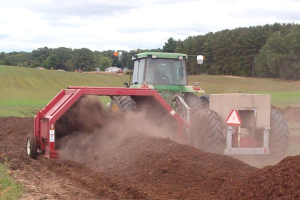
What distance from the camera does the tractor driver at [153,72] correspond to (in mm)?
10344

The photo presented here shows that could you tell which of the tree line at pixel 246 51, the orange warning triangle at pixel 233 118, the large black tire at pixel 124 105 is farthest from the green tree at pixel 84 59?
the orange warning triangle at pixel 233 118

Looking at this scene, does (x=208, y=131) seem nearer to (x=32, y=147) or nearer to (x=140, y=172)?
(x=140, y=172)

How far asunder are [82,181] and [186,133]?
344cm

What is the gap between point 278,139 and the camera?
27.8 feet

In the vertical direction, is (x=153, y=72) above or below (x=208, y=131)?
above

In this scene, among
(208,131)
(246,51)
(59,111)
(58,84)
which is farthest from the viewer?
(246,51)

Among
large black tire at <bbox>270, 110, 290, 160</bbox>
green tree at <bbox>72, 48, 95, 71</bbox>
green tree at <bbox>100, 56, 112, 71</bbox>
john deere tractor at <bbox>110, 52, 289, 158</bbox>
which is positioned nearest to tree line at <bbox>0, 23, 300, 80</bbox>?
green tree at <bbox>72, 48, 95, 71</bbox>

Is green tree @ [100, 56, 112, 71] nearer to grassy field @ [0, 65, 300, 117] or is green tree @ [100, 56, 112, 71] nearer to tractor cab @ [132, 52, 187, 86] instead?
grassy field @ [0, 65, 300, 117]

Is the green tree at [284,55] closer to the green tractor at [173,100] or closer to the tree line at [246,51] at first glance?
the tree line at [246,51]

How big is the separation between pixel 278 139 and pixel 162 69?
3480 mm

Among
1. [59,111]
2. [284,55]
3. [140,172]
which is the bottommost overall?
[140,172]

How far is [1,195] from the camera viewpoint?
5.07 m

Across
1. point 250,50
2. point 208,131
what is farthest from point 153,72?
point 250,50

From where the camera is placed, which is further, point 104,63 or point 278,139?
point 104,63
